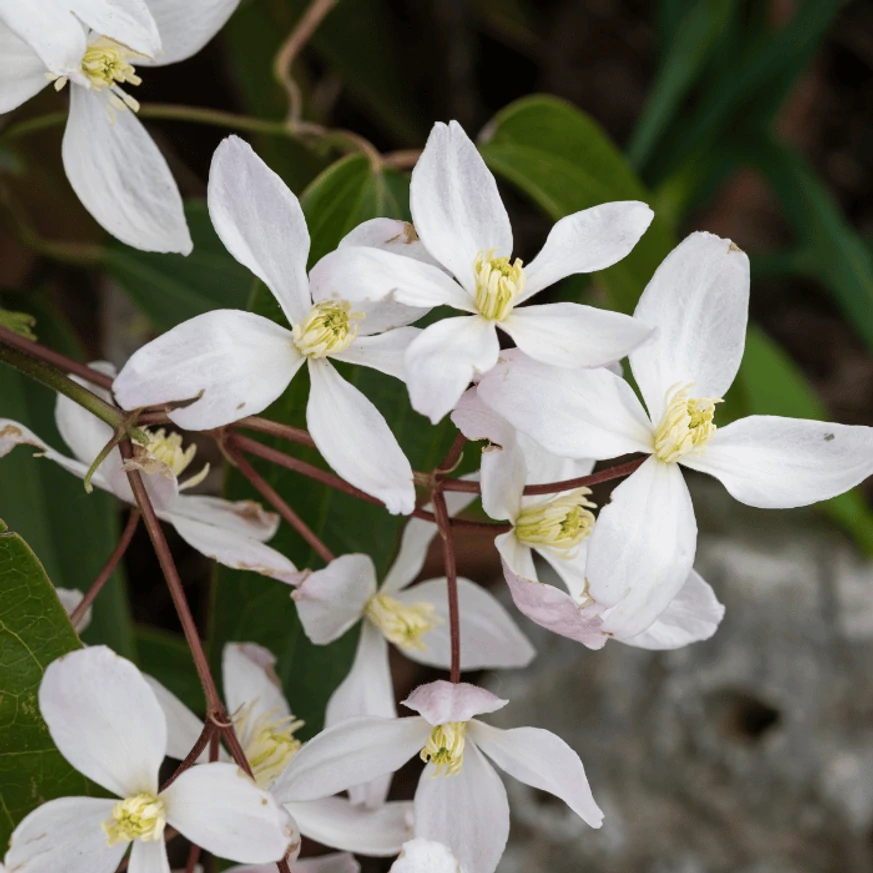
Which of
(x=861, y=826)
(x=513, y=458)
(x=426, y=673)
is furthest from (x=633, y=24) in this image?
(x=513, y=458)

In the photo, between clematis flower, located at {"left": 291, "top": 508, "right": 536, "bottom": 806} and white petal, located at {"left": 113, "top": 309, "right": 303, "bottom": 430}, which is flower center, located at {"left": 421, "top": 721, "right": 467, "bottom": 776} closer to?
clematis flower, located at {"left": 291, "top": 508, "right": 536, "bottom": 806}

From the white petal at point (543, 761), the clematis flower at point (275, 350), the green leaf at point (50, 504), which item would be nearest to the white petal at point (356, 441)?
the clematis flower at point (275, 350)

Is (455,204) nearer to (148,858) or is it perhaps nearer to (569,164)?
(148,858)

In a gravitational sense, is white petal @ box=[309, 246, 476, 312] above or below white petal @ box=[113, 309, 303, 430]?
above

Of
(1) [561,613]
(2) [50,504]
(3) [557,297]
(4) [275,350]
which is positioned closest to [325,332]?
(4) [275,350]

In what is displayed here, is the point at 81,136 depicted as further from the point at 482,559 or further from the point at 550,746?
the point at 482,559

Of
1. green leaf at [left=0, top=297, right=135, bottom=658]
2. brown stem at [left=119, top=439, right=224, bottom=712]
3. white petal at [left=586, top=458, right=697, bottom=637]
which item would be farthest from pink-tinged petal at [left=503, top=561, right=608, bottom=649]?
green leaf at [left=0, top=297, right=135, bottom=658]
